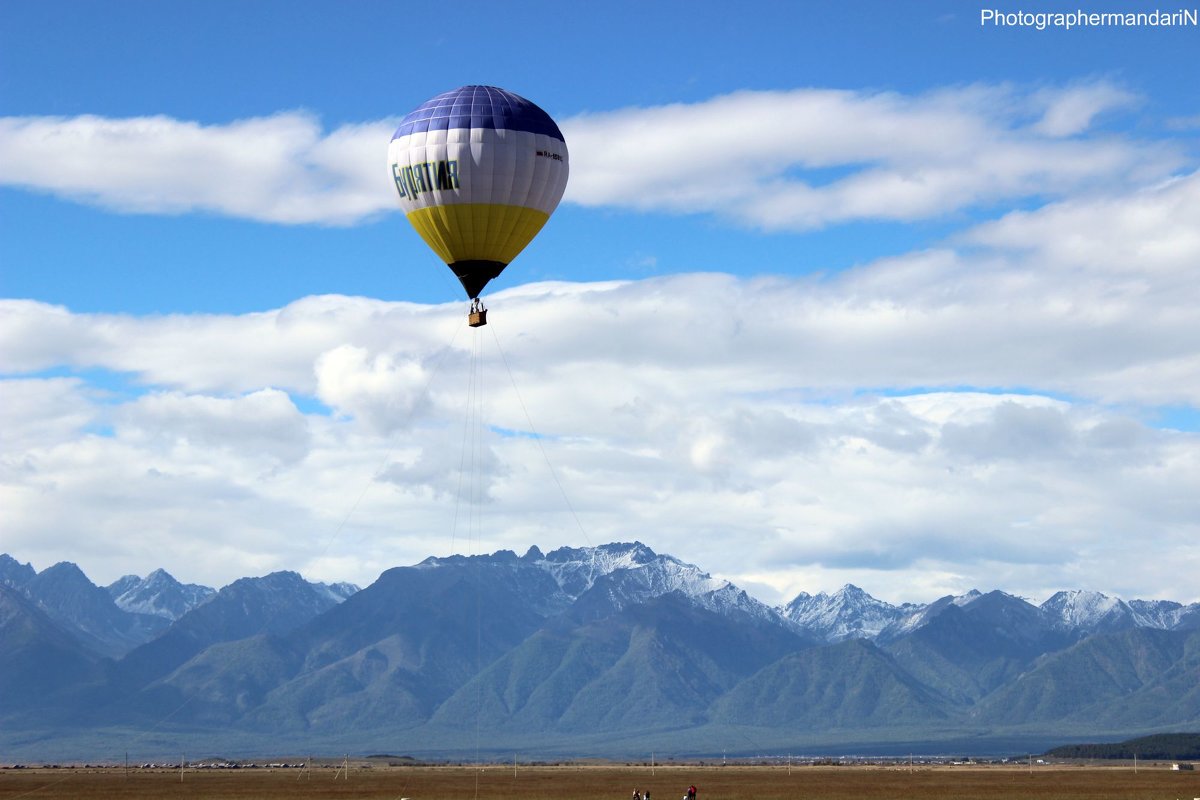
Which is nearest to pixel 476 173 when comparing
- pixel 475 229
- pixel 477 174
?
pixel 477 174

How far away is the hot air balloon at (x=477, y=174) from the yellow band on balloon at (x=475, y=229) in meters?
0.07

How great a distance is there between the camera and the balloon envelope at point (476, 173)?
11488cm

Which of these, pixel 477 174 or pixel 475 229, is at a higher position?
pixel 477 174

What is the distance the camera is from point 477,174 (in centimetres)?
→ 11475

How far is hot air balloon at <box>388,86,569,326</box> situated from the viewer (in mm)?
114875

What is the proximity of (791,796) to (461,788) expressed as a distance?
4851 cm

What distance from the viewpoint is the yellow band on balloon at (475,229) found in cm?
11562

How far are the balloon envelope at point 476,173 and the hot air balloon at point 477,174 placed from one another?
0.22ft

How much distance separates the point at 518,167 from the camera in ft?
379

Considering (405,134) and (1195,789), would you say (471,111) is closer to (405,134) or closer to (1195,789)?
(405,134)

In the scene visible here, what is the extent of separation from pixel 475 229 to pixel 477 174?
3773 millimetres

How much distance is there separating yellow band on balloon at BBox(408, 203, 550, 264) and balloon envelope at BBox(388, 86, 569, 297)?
0.22 feet

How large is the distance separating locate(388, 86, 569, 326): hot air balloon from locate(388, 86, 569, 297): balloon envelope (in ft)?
0.22

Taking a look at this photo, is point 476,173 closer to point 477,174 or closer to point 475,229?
point 477,174
